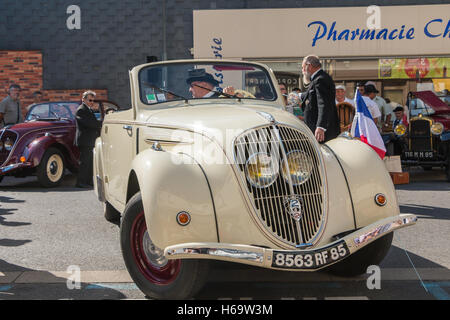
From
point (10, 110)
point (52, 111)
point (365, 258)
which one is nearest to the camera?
point (365, 258)

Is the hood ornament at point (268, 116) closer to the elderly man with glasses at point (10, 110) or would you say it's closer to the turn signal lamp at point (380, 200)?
the turn signal lamp at point (380, 200)

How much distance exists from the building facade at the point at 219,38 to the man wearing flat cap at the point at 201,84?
1152 centimetres

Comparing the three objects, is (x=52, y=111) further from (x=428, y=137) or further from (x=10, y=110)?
(x=428, y=137)

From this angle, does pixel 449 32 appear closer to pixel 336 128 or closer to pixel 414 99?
pixel 414 99

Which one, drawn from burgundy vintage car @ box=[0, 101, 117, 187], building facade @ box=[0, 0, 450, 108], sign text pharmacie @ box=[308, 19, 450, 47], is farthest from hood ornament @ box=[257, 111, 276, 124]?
sign text pharmacie @ box=[308, 19, 450, 47]

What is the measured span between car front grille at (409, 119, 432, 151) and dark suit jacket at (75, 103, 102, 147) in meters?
Answer: 5.97

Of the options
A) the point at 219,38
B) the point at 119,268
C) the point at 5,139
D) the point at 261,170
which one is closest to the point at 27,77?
the point at 219,38

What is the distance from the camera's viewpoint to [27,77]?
17594 millimetres

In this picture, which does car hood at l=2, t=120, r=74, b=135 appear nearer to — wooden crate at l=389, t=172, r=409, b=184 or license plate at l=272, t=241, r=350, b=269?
wooden crate at l=389, t=172, r=409, b=184

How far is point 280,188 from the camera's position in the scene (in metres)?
3.99

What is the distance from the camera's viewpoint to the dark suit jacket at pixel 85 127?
10.3 metres

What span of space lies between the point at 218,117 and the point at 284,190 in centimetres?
88

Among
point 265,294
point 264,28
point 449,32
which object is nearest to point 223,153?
point 265,294

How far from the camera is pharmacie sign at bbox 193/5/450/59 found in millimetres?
17219
